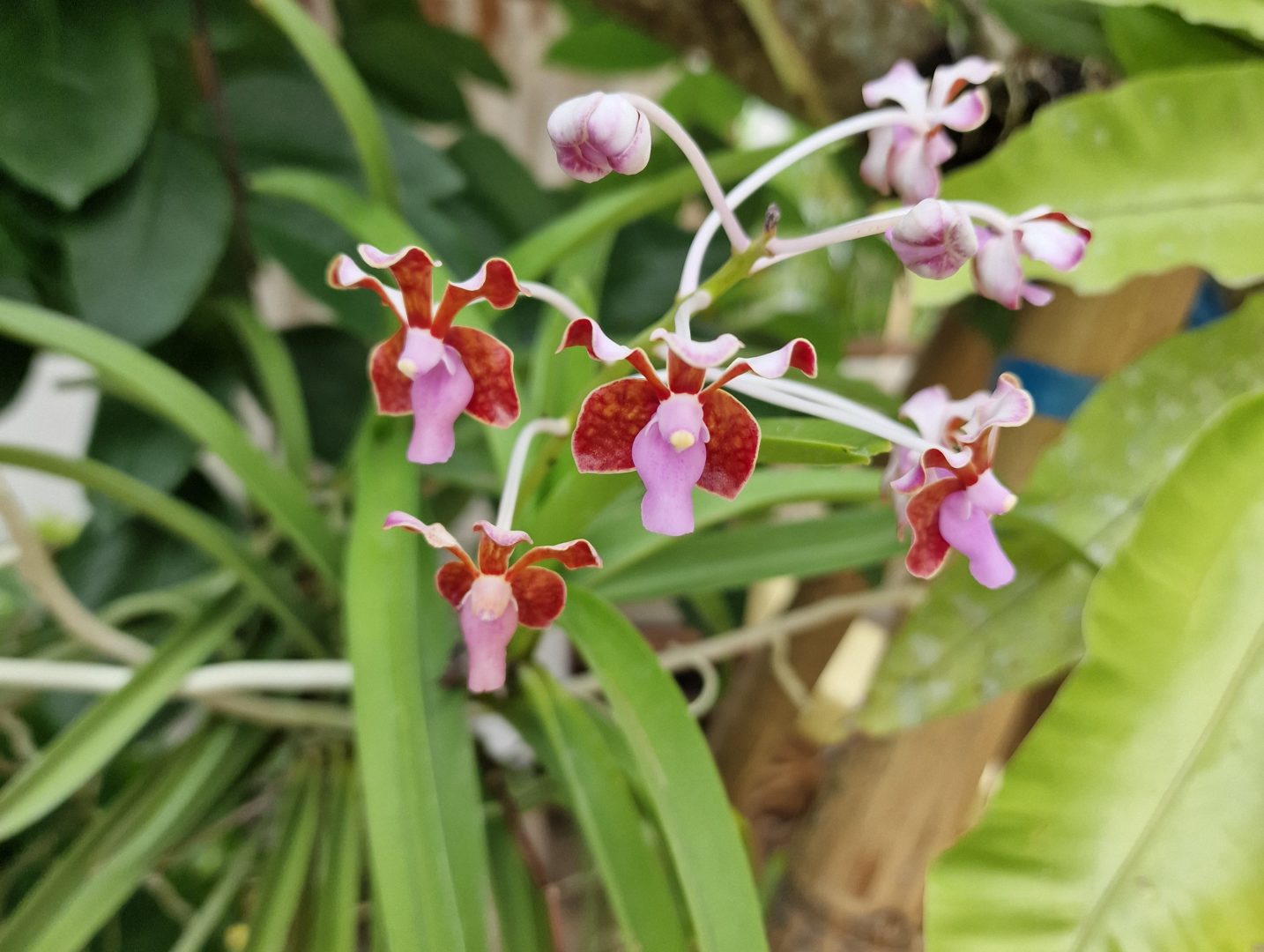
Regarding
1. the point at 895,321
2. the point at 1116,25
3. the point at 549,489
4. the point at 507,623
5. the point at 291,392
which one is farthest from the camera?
the point at 895,321

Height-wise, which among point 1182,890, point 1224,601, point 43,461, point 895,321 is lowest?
point 1182,890

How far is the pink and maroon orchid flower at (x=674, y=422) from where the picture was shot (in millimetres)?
258

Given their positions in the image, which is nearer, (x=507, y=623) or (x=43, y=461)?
(x=507, y=623)

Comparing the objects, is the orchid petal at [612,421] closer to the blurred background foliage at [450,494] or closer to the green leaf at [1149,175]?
the blurred background foliage at [450,494]

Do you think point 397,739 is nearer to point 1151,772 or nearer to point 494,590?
point 494,590

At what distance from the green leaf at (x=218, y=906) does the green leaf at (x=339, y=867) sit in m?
0.06

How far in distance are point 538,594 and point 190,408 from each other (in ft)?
1.01

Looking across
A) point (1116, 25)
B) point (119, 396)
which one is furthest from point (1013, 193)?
point (119, 396)

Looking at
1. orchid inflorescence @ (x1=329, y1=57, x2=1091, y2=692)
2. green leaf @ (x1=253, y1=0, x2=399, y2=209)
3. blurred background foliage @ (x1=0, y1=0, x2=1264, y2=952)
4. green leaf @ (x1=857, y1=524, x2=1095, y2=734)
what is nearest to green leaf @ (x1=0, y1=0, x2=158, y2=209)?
blurred background foliage @ (x1=0, y1=0, x2=1264, y2=952)

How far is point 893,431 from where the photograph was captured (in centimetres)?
33

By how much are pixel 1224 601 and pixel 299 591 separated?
1.95ft

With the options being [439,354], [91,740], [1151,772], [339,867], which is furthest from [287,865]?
[1151,772]

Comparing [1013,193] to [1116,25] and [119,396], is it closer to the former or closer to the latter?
[1116,25]

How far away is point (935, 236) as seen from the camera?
274mm
